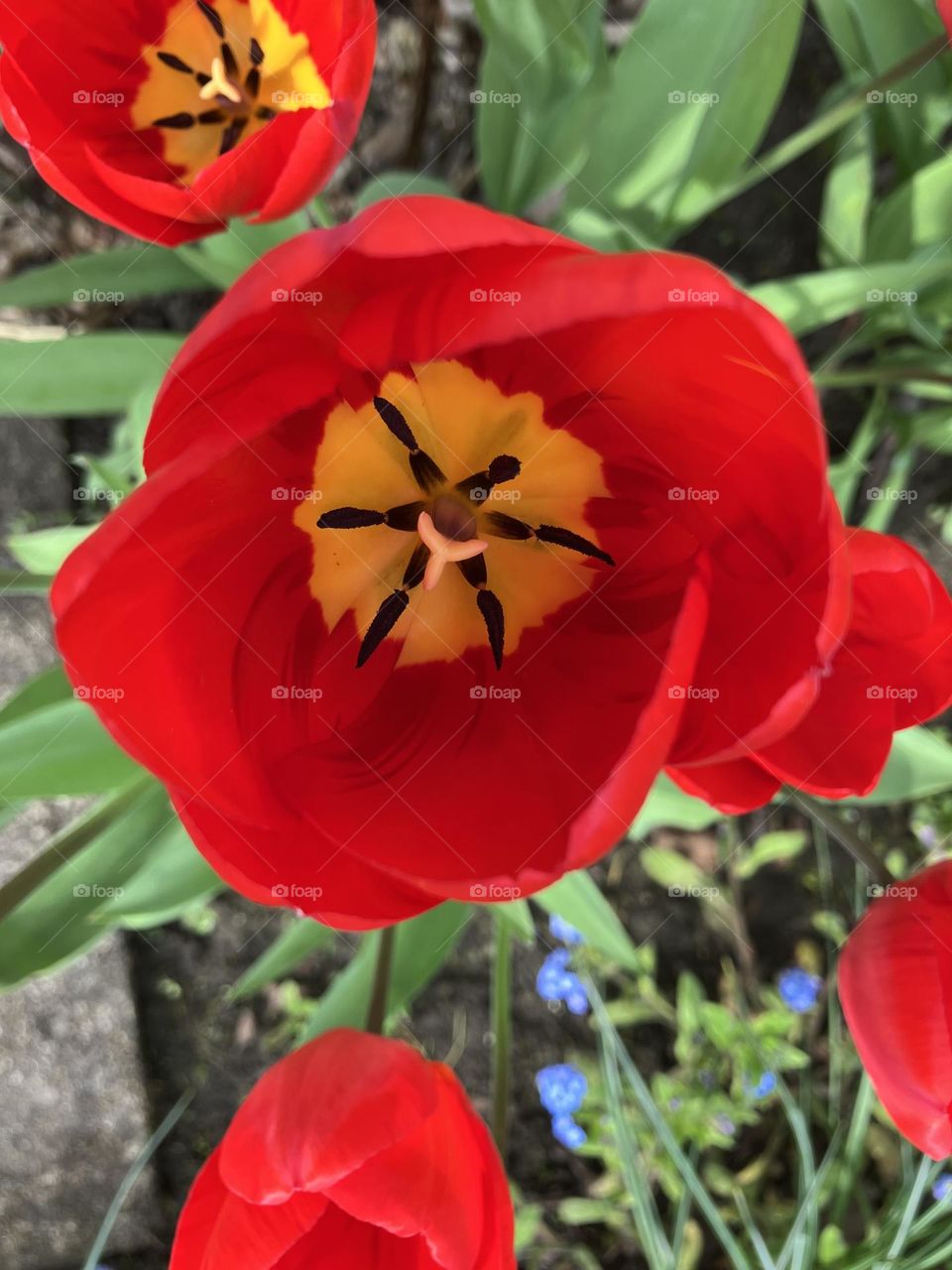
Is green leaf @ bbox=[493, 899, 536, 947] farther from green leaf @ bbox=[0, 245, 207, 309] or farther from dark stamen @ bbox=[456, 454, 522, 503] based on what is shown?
green leaf @ bbox=[0, 245, 207, 309]

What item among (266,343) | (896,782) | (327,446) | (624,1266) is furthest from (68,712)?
(624,1266)

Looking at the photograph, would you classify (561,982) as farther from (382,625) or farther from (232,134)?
(232,134)

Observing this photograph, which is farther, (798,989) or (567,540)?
(798,989)

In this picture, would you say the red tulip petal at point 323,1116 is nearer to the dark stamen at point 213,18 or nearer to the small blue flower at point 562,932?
the small blue flower at point 562,932

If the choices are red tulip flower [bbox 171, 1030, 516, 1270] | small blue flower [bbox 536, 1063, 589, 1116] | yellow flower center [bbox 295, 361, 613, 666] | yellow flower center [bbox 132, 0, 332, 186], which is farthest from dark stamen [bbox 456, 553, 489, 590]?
small blue flower [bbox 536, 1063, 589, 1116]

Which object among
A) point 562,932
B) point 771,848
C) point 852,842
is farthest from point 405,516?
point 771,848

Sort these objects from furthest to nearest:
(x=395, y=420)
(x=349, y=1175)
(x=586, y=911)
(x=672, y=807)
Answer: (x=672, y=807) → (x=586, y=911) → (x=395, y=420) → (x=349, y=1175)

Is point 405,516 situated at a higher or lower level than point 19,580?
higher
